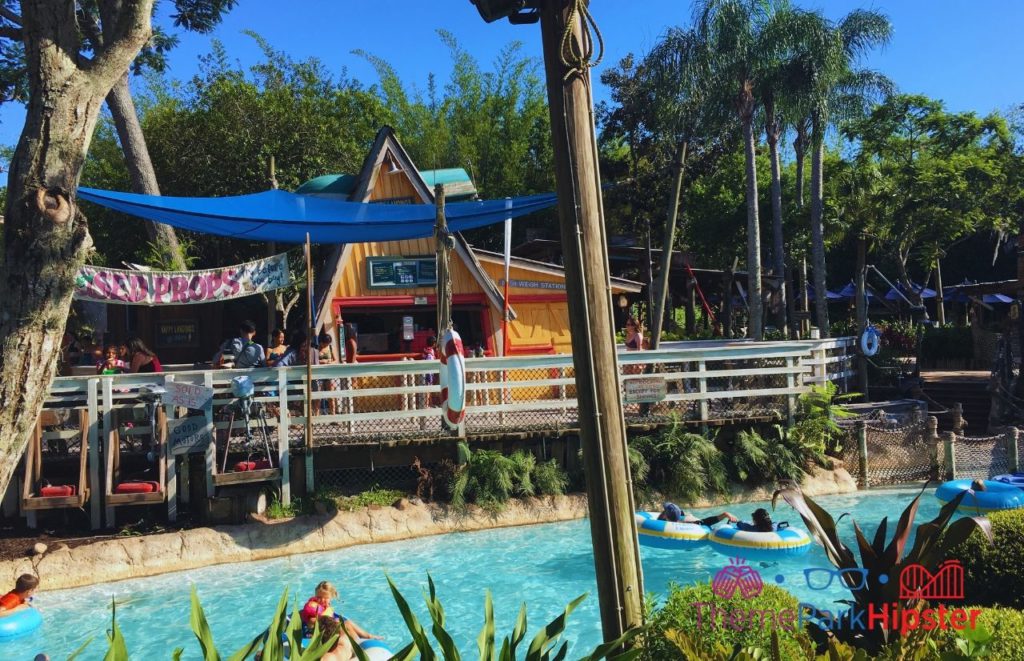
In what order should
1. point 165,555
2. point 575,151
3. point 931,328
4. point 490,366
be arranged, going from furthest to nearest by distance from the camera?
1. point 931,328
2. point 490,366
3. point 165,555
4. point 575,151

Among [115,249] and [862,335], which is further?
[115,249]

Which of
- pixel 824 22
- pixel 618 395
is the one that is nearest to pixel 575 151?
pixel 618 395

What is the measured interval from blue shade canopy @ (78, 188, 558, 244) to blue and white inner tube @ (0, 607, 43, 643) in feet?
19.1

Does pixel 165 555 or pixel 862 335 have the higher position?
pixel 862 335

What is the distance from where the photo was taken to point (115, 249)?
2330 centimetres

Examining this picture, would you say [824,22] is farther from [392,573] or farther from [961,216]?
[392,573]

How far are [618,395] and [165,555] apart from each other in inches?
342

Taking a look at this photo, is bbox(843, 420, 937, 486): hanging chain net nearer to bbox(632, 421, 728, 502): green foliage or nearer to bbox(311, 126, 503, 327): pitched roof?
bbox(632, 421, 728, 502): green foliage

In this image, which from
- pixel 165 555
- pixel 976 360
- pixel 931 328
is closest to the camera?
pixel 165 555

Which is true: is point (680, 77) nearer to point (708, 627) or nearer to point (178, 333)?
point (178, 333)

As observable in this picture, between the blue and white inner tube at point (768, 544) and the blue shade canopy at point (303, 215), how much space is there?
6211mm

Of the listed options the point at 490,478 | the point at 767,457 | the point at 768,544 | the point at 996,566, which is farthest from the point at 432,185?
the point at 996,566

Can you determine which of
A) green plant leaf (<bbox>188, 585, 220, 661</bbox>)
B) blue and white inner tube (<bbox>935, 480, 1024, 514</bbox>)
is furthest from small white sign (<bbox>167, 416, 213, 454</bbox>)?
blue and white inner tube (<bbox>935, 480, 1024, 514</bbox>)

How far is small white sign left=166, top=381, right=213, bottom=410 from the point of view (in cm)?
1105
